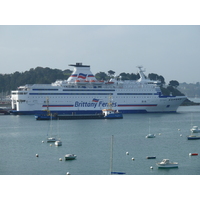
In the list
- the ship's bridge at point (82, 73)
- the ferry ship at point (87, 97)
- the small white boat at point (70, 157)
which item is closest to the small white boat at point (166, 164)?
the small white boat at point (70, 157)

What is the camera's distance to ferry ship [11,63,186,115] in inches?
1609

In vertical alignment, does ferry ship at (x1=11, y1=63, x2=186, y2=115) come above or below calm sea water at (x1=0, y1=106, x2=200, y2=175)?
above

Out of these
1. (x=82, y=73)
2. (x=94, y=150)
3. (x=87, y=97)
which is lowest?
(x=94, y=150)

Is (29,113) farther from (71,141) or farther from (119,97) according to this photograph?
(71,141)

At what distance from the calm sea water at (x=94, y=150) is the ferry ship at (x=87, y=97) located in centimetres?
1192

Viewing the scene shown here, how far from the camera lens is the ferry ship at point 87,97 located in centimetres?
4088

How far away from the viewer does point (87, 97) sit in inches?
1687

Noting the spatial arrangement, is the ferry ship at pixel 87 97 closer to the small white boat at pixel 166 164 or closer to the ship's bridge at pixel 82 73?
the ship's bridge at pixel 82 73

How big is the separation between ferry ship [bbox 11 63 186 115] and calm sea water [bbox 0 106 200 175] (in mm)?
11918

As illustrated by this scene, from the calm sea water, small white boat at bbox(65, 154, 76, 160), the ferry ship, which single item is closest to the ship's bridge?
the ferry ship

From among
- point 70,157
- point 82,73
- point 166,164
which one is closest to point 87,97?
point 82,73

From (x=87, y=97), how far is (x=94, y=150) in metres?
23.5

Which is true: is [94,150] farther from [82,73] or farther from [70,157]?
[82,73]

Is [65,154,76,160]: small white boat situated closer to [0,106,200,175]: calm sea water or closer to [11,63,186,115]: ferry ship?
[0,106,200,175]: calm sea water
